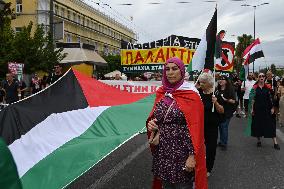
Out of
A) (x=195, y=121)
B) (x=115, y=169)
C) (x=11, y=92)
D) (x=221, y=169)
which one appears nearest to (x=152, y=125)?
(x=195, y=121)

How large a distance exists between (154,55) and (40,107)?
1000 centimetres

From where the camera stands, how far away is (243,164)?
8336mm

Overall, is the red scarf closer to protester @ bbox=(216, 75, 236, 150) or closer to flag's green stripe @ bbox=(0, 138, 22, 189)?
flag's green stripe @ bbox=(0, 138, 22, 189)

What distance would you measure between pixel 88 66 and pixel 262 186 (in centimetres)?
2448

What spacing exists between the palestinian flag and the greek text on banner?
745 centimetres

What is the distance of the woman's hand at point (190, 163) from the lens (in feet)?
13.5

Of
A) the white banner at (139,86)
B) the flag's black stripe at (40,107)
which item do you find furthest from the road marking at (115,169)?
the white banner at (139,86)

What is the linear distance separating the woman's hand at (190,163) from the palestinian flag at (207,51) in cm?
348

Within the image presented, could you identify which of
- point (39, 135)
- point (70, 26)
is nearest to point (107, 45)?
point (70, 26)

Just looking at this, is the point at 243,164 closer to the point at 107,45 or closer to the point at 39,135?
the point at 39,135

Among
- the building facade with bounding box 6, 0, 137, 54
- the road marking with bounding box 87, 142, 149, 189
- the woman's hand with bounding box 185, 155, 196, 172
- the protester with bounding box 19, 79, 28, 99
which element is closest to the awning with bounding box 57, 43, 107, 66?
the building facade with bounding box 6, 0, 137, 54

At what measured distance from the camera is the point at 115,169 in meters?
7.76

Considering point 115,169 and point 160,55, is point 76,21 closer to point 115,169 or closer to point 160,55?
point 160,55

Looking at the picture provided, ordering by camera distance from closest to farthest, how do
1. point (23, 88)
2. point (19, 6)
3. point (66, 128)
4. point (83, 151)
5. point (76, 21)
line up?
point (83, 151)
point (66, 128)
point (23, 88)
point (19, 6)
point (76, 21)
